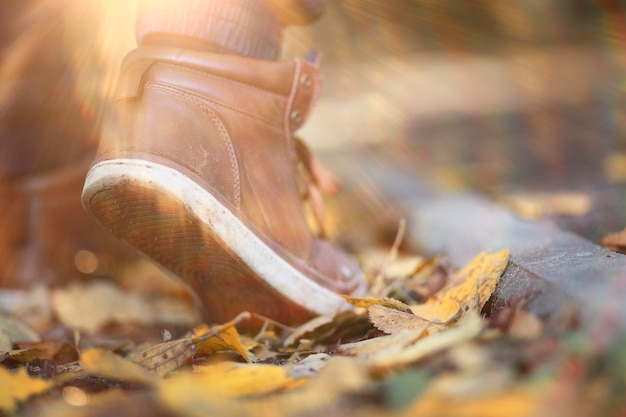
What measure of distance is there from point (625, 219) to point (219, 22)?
899 mm

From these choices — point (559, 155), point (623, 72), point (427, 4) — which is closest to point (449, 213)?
point (559, 155)

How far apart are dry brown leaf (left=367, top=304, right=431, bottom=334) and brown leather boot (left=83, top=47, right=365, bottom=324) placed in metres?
0.23

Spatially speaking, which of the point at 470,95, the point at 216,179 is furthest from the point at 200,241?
the point at 470,95

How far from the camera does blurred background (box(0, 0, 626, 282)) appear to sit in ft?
4.88

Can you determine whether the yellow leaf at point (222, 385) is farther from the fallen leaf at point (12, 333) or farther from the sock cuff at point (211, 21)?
the sock cuff at point (211, 21)

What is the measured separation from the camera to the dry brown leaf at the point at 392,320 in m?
0.80

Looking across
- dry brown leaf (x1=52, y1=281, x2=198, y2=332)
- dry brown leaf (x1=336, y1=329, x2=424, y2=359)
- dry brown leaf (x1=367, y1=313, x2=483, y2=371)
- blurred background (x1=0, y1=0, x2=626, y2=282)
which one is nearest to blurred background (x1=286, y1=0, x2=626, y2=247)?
blurred background (x1=0, y1=0, x2=626, y2=282)

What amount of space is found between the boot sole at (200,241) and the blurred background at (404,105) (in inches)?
19.4

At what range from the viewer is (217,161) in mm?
983

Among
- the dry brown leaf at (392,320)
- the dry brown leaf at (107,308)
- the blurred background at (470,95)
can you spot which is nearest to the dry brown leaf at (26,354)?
the dry brown leaf at (107,308)

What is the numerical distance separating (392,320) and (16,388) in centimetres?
46

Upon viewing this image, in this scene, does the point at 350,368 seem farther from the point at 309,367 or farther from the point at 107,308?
the point at 107,308

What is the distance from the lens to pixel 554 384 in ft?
1.62

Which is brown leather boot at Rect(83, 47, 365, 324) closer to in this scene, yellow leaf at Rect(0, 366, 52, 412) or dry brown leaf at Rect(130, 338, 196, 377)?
dry brown leaf at Rect(130, 338, 196, 377)
